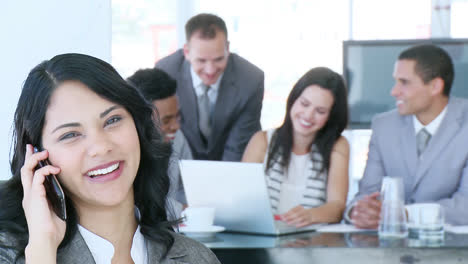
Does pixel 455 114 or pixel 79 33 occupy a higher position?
pixel 79 33

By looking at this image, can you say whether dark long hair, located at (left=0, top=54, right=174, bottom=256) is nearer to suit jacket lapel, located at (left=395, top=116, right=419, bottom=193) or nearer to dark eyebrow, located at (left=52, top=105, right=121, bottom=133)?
dark eyebrow, located at (left=52, top=105, right=121, bottom=133)

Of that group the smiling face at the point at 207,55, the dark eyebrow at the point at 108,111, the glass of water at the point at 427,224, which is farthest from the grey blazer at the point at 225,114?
the dark eyebrow at the point at 108,111

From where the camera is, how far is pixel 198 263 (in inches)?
62.3

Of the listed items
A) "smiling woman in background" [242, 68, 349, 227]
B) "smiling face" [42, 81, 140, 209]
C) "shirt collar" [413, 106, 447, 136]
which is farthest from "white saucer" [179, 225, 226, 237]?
"shirt collar" [413, 106, 447, 136]

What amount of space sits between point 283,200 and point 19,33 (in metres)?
1.76

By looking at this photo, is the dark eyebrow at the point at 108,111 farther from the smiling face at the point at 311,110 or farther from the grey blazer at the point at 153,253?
the smiling face at the point at 311,110

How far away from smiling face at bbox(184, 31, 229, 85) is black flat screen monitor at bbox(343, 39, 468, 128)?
0.93m

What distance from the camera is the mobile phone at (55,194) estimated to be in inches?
55.9

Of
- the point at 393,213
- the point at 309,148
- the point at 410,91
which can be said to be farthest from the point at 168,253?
the point at 410,91

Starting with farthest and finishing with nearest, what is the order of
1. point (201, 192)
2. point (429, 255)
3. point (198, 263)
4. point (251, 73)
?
1. point (251, 73)
2. point (201, 192)
3. point (429, 255)
4. point (198, 263)

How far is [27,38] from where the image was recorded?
204cm

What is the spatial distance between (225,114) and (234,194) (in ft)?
4.65

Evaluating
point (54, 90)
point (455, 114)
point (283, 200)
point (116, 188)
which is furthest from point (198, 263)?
point (455, 114)

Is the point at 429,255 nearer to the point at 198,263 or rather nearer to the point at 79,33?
the point at 198,263
